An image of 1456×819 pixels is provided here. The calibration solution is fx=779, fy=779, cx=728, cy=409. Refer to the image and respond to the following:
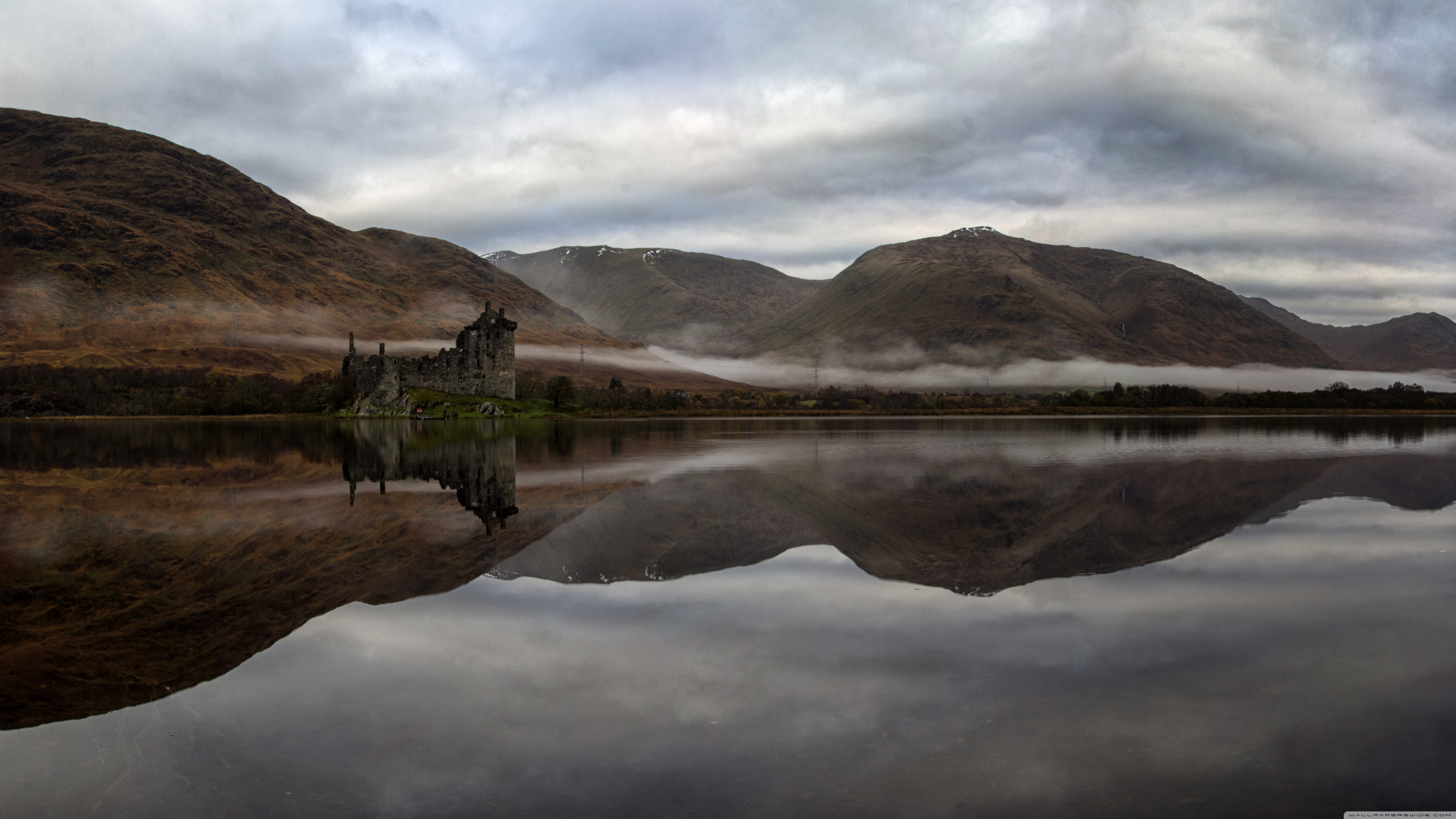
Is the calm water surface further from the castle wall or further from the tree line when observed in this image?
the tree line

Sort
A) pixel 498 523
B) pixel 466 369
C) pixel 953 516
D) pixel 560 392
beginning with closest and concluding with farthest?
pixel 498 523 < pixel 953 516 < pixel 466 369 < pixel 560 392

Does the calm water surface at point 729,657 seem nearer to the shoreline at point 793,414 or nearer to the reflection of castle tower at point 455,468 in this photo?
the reflection of castle tower at point 455,468

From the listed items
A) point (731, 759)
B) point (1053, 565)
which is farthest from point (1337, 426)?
point (731, 759)

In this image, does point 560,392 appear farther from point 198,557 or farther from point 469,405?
point 198,557

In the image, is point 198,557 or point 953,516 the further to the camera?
point 953,516

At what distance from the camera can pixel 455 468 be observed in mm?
25031

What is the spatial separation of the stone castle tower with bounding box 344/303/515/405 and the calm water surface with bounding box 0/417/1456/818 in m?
70.6

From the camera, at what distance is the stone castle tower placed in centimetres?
8619

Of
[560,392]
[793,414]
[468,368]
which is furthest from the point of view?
[793,414]

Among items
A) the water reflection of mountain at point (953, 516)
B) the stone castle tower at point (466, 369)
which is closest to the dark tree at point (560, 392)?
the stone castle tower at point (466, 369)

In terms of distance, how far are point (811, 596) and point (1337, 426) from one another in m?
74.4

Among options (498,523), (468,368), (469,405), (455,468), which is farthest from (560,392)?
(498,523)

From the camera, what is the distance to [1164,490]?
18281 millimetres

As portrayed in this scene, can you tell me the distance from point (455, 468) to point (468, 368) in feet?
214
